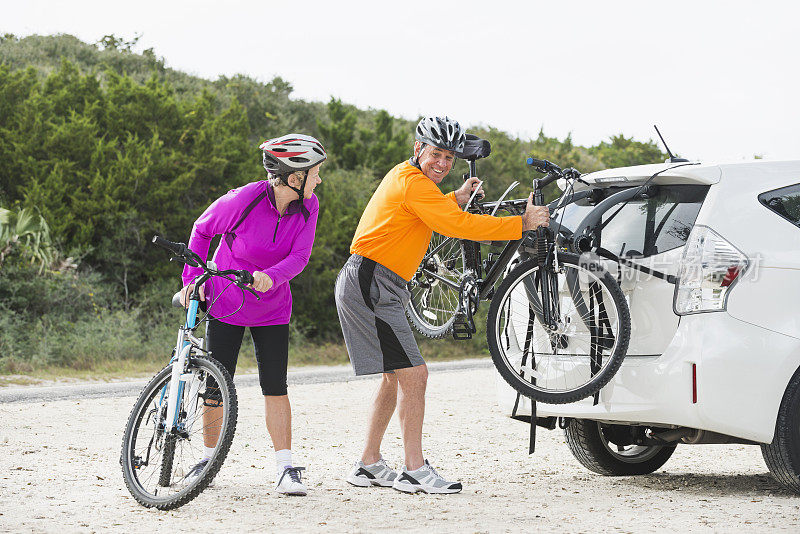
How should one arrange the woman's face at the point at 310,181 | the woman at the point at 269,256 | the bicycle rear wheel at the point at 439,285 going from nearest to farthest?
the woman at the point at 269,256 < the woman's face at the point at 310,181 < the bicycle rear wheel at the point at 439,285

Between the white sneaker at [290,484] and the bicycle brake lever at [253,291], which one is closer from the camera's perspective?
the bicycle brake lever at [253,291]

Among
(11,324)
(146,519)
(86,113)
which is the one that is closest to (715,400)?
(146,519)

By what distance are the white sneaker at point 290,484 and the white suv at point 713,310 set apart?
1.63 metres

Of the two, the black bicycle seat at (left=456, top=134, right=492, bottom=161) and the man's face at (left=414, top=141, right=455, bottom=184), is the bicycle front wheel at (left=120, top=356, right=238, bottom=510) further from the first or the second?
the black bicycle seat at (left=456, top=134, right=492, bottom=161)

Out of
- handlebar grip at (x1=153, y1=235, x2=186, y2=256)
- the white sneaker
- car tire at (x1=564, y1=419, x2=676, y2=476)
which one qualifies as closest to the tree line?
the white sneaker

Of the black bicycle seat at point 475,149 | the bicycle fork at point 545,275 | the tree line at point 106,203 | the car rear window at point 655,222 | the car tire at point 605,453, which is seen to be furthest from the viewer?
the tree line at point 106,203

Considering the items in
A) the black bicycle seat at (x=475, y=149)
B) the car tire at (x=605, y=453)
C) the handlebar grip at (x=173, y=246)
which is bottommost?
the car tire at (x=605, y=453)

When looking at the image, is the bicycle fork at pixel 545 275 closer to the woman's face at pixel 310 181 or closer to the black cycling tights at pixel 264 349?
the woman's face at pixel 310 181

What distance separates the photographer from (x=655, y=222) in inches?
225

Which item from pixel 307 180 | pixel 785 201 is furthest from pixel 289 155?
pixel 785 201

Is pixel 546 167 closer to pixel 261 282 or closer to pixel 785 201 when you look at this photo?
pixel 785 201

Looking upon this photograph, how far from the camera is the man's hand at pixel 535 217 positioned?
575cm

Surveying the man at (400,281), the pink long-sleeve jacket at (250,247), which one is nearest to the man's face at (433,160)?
the man at (400,281)

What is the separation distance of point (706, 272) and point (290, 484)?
2731 millimetres
